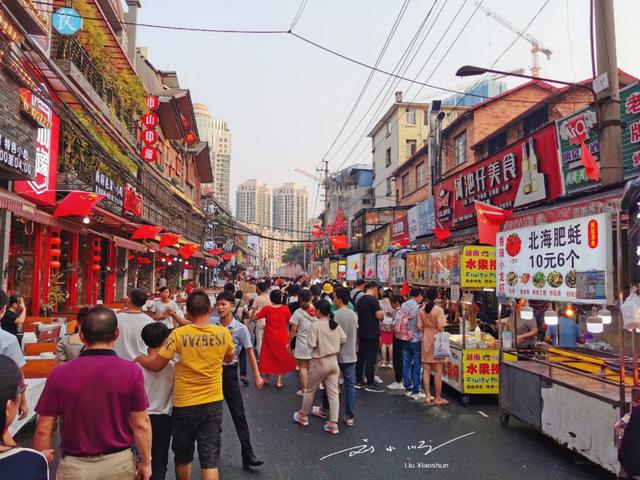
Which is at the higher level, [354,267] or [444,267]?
[354,267]

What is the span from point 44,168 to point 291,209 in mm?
131967

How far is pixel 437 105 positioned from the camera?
75.1ft

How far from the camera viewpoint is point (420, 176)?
96.2ft

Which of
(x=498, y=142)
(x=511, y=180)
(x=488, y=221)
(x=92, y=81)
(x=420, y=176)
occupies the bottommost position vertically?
(x=488, y=221)

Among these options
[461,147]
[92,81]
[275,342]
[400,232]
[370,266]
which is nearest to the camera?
[275,342]

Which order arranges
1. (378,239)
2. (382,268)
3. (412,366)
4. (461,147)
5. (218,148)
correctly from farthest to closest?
(218,148)
(378,239)
(461,147)
(382,268)
(412,366)

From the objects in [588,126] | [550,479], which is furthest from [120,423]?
[588,126]

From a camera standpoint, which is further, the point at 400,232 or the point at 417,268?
the point at 400,232

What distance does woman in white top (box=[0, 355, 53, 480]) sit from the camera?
183 centimetres

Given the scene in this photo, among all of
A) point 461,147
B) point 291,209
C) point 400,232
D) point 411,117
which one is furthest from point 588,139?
point 291,209

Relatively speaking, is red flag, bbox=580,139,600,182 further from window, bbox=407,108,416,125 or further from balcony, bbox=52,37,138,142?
window, bbox=407,108,416,125

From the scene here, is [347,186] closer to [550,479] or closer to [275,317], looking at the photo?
[275,317]

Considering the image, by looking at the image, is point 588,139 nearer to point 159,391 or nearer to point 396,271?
point 396,271

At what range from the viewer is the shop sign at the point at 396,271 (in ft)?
48.3
